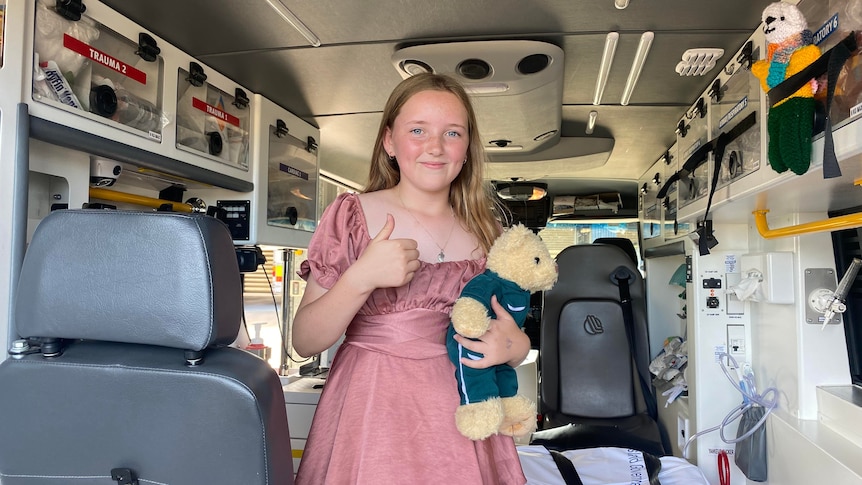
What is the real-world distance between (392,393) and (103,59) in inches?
59.1

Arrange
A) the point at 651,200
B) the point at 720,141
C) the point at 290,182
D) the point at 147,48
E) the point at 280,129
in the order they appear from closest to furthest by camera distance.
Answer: the point at 720,141 → the point at 147,48 → the point at 280,129 → the point at 290,182 → the point at 651,200

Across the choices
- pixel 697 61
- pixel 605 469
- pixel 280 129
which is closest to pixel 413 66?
pixel 280 129

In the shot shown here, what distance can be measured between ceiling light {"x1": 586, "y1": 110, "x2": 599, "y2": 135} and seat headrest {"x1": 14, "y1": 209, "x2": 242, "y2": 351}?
2.55 meters

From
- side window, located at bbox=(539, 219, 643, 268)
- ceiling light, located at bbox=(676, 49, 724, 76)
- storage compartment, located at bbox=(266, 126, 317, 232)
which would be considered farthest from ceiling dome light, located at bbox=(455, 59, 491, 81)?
side window, located at bbox=(539, 219, 643, 268)

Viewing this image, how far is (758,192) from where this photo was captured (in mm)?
1450

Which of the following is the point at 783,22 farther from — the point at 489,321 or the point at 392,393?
the point at 392,393

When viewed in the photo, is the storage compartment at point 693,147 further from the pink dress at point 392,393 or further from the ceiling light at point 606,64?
the pink dress at point 392,393

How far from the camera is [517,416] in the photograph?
1.14 meters

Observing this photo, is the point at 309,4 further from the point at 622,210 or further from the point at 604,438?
the point at 622,210

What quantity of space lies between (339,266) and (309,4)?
1144 millimetres

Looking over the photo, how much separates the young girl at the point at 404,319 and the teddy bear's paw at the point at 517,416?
2.1 inches

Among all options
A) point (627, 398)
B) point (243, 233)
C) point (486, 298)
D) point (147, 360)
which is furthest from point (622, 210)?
point (147, 360)

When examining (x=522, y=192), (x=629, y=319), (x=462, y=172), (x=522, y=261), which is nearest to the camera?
(x=522, y=261)

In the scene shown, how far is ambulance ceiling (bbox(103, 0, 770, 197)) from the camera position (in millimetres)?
1806
